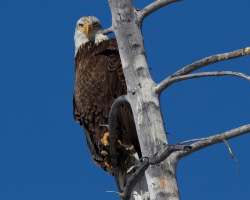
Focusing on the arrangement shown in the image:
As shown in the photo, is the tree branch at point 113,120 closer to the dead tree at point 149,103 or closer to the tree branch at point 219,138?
the dead tree at point 149,103

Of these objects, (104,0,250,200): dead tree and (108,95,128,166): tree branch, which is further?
(108,95,128,166): tree branch

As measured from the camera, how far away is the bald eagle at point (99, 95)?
5.64 metres

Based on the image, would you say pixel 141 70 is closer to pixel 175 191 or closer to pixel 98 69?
pixel 175 191

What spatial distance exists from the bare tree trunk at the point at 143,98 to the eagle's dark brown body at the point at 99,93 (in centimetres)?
140

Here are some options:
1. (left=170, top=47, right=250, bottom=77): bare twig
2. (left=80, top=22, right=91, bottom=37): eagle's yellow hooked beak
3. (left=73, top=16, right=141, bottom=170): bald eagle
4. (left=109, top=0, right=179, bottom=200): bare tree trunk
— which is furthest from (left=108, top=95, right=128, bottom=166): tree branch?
(left=80, top=22, right=91, bottom=37): eagle's yellow hooked beak

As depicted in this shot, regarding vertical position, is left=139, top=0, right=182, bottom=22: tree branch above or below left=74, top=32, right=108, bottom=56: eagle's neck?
below

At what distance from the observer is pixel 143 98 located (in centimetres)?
401

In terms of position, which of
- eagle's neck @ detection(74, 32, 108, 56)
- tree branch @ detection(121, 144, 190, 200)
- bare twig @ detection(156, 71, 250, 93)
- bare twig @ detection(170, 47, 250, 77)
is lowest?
tree branch @ detection(121, 144, 190, 200)

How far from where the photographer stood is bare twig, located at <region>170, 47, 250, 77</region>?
12.0 ft

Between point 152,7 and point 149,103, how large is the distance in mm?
811

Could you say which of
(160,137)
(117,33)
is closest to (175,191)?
(160,137)

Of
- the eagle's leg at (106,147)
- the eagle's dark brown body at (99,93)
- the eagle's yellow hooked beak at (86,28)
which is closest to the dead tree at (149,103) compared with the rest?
the eagle's dark brown body at (99,93)

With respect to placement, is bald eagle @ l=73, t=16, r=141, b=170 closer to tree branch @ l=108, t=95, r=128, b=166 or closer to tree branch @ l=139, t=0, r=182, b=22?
tree branch @ l=108, t=95, r=128, b=166

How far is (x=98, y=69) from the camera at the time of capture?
582 centimetres
